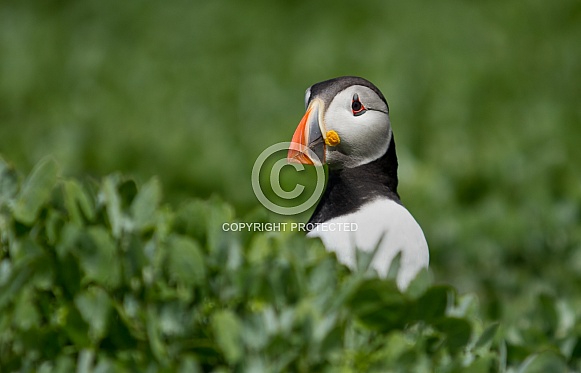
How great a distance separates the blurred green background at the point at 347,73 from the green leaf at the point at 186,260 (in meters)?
2.52

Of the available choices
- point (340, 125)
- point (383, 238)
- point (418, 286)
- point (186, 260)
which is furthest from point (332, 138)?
point (186, 260)

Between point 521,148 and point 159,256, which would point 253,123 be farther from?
point 159,256

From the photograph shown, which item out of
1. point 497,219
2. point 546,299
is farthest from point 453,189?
point 546,299

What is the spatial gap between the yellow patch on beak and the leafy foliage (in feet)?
1.33

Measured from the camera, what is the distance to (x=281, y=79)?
36.5ft

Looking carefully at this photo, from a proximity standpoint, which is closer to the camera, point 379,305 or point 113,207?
point 379,305

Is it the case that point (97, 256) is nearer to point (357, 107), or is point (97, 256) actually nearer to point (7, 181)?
point (7, 181)

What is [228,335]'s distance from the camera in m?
2.56

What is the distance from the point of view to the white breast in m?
3.23

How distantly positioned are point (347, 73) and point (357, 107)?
809cm

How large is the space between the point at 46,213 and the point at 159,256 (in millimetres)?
468

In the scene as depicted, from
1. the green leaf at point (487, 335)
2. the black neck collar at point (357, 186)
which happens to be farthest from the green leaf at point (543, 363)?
the black neck collar at point (357, 186)

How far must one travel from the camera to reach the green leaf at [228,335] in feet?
8.39

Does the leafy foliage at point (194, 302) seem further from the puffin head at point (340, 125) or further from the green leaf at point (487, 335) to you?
the puffin head at point (340, 125)
